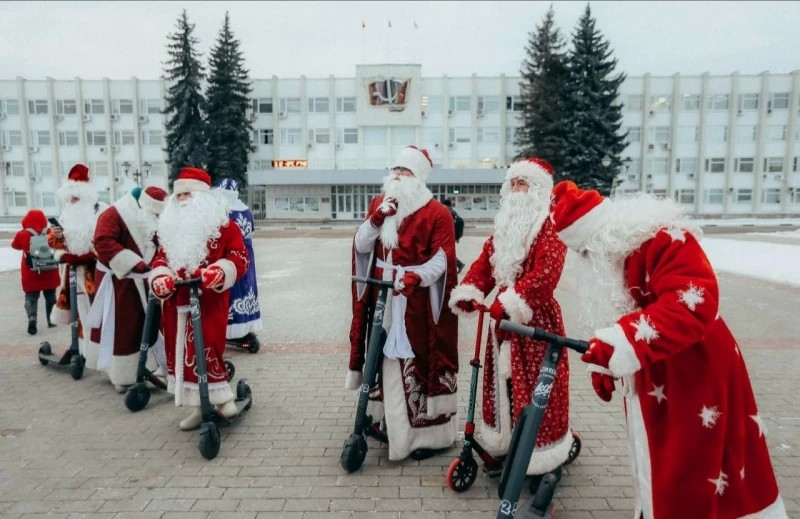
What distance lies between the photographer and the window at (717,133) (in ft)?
146

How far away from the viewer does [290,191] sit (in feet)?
149

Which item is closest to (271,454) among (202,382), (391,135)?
(202,382)

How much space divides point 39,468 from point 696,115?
5188 cm

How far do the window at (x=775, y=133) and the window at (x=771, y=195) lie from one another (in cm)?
432

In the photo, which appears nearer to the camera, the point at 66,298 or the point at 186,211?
the point at 186,211

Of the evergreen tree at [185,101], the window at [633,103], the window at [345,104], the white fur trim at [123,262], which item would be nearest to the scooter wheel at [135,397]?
the white fur trim at [123,262]

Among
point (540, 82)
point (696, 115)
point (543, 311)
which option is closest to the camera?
point (543, 311)

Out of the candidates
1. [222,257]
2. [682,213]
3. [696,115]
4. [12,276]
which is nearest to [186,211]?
[222,257]

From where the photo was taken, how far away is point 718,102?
44.4 m

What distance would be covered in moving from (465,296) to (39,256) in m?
6.87

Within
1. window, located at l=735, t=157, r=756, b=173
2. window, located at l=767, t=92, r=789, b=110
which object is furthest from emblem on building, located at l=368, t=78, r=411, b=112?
window, located at l=767, t=92, r=789, b=110

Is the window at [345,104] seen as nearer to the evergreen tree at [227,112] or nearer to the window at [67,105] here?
the evergreen tree at [227,112]

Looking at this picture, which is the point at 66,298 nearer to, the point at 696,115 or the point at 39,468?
the point at 39,468

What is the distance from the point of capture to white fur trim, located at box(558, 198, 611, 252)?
2.28 m
